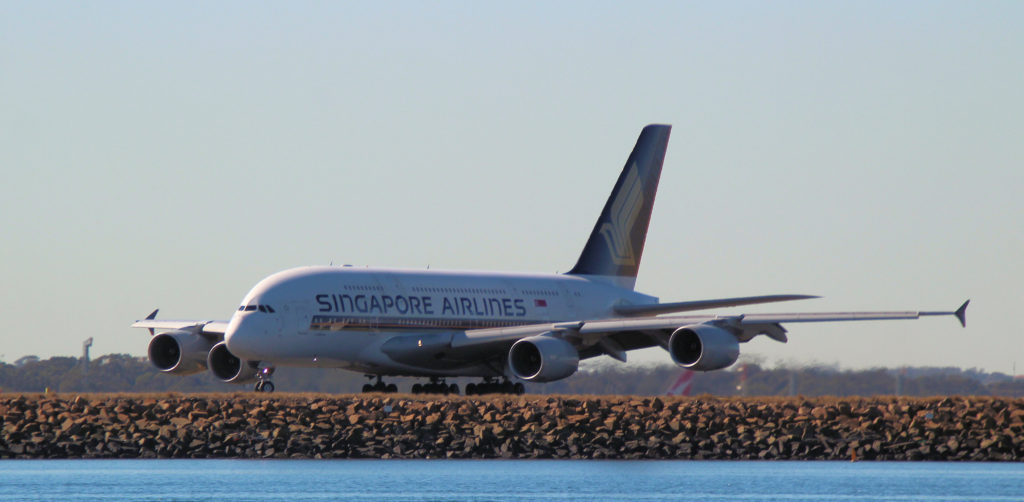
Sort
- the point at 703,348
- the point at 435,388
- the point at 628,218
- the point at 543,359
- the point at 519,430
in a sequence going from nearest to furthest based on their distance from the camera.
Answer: the point at 519,430
the point at 703,348
the point at 543,359
the point at 435,388
the point at 628,218

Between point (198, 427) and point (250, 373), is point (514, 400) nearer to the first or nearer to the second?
point (198, 427)

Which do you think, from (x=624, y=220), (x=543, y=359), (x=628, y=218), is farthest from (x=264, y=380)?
(x=628, y=218)

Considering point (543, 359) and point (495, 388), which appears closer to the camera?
point (543, 359)

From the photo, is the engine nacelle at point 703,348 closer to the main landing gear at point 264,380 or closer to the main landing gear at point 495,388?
the main landing gear at point 495,388

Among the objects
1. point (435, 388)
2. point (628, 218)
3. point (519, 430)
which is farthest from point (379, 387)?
point (628, 218)

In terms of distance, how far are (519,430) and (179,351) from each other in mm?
12743

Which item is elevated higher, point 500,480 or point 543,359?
point 543,359

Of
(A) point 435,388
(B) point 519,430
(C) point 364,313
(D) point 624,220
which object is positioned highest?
(D) point 624,220

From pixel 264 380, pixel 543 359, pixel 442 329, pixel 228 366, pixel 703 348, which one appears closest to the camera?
pixel 703 348

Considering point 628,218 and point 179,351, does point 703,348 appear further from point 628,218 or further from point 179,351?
point 179,351

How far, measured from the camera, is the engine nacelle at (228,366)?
152ft

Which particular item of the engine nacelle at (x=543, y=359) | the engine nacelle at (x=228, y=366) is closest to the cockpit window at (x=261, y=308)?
→ the engine nacelle at (x=228, y=366)

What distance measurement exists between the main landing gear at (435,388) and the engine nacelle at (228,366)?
3.91 meters

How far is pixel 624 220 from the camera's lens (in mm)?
53000
